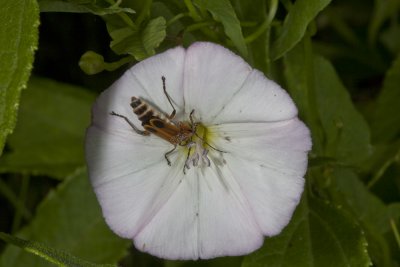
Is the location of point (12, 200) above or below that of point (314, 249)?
below

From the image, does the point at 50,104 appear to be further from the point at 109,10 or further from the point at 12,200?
the point at 109,10

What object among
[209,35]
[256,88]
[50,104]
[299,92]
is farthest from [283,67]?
[50,104]

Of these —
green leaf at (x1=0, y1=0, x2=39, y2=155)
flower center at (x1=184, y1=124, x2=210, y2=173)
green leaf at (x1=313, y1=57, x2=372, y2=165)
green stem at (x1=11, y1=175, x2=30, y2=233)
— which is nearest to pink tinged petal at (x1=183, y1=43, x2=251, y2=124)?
flower center at (x1=184, y1=124, x2=210, y2=173)

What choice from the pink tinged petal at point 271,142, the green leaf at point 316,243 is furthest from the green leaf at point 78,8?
the green leaf at point 316,243

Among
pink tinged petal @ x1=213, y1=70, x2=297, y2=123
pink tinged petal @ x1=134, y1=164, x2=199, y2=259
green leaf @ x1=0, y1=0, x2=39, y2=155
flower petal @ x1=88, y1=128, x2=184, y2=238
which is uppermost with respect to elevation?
green leaf @ x1=0, y1=0, x2=39, y2=155

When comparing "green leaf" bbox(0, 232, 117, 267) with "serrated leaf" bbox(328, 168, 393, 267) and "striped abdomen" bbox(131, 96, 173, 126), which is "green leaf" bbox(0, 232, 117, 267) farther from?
"serrated leaf" bbox(328, 168, 393, 267)

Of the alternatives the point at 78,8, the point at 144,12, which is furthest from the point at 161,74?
the point at 78,8
